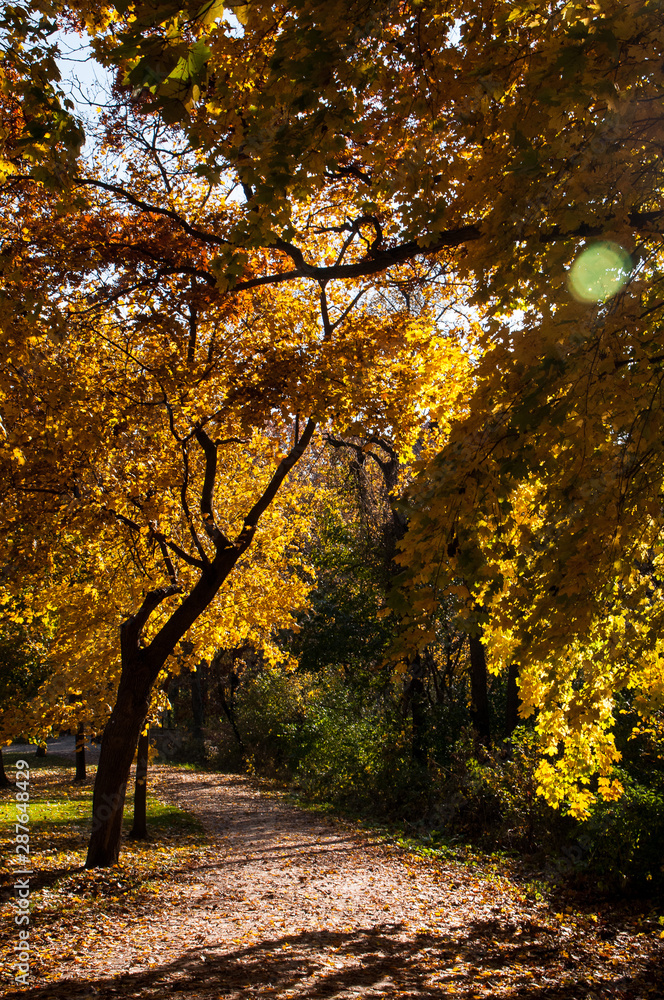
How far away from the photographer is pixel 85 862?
8008 millimetres

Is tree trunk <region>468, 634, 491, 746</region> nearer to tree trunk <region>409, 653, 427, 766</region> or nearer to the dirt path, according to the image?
tree trunk <region>409, 653, 427, 766</region>

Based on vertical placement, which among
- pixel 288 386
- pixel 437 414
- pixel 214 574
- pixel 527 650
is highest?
Result: pixel 288 386

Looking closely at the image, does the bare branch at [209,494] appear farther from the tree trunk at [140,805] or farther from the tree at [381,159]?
the tree trunk at [140,805]

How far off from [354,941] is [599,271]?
5.98 m

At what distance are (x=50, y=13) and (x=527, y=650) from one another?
157 inches

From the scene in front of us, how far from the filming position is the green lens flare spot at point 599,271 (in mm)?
2928

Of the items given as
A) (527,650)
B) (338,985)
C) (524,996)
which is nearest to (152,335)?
(527,650)

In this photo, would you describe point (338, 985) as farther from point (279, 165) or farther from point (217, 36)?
point (217, 36)

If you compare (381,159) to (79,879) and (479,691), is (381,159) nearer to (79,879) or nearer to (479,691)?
(79,879)

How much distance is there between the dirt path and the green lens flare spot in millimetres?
4891

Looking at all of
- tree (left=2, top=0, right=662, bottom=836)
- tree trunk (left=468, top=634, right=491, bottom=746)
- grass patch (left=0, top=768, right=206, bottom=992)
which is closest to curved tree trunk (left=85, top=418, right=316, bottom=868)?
grass patch (left=0, top=768, right=206, bottom=992)

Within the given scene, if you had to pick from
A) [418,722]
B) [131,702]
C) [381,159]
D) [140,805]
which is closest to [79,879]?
[131,702]

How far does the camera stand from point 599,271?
2.98 m

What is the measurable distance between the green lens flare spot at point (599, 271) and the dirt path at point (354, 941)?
489 cm
